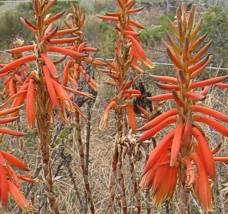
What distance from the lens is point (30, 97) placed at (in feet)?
7.63

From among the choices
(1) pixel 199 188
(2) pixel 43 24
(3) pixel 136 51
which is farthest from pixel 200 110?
(3) pixel 136 51

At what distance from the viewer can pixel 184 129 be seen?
197 centimetres

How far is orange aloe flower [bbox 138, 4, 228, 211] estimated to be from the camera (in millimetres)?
1932

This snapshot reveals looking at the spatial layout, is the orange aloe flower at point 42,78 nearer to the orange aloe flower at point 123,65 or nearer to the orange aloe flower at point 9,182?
the orange aloe flower at point 9,182

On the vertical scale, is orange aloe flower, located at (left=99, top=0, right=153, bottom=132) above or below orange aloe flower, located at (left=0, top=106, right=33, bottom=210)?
above

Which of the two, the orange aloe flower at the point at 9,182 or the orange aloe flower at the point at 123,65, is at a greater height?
the orange aloe flower at the point at 123,65

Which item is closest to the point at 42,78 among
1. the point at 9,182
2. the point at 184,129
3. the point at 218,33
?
the point at 9,182

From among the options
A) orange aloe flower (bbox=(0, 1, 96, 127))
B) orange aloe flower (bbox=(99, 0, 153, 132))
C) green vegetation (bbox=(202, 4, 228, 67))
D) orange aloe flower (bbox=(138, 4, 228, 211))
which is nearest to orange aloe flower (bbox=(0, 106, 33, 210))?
orange aloe flower (bbox=(0, 1, 96, 127))

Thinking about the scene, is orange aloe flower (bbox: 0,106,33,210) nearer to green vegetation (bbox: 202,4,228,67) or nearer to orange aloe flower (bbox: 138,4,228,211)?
orange aloe flower (bbox: 138,4,228,211)

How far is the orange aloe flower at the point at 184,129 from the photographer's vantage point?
1.93m

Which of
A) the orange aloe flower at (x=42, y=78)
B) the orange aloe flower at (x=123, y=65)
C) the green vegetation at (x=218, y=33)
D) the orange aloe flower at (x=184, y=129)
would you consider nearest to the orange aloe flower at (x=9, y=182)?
the orange aloe flower at (x=42, y=78)

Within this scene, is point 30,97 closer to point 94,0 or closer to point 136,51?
point 136,51

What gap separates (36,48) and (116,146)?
0.71 metres

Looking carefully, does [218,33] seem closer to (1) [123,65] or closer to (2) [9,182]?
(1) [123,65]
